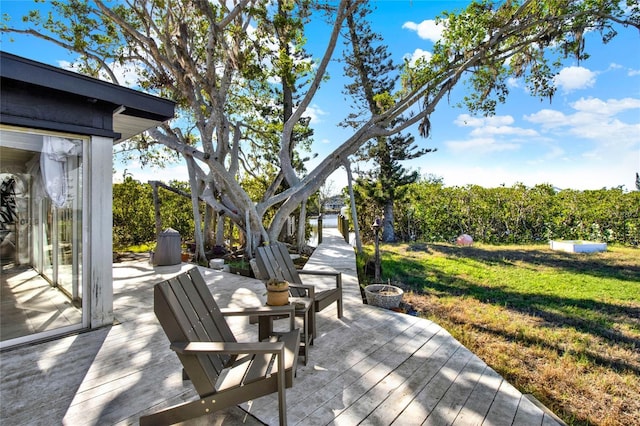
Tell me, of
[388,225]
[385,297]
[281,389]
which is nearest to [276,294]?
[281,389]

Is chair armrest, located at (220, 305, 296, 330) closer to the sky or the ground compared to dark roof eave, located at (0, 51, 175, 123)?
closer to the ground

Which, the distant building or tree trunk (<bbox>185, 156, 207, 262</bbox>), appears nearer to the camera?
tree trunk (<bbox>185, 156, 207, 262</bbox>)

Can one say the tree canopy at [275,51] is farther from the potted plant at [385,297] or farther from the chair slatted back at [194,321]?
the chair slatted back at [194,321]

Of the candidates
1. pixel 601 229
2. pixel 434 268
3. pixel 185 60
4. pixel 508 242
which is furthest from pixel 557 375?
pixel 601 229

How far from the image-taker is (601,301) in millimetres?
5203

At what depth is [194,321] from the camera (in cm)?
193

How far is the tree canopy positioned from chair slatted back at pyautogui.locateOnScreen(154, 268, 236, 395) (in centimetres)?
525

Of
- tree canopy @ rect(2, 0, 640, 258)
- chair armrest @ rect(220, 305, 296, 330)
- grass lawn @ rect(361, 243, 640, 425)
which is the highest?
tree canopy @ rect(2, 0, 640, 258)

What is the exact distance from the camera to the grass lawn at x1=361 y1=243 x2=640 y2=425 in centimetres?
269

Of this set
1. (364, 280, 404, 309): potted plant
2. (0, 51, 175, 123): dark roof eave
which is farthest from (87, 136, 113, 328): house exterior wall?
(364, 280, 404, 309): potted plant

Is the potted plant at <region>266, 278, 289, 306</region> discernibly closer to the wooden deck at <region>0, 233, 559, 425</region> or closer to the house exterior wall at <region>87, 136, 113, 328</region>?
the wooden deck at <region>0, 233, 559, 425</region>

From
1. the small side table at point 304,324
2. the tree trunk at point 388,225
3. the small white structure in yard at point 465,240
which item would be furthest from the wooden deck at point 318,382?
the tree trunk at point 388,225

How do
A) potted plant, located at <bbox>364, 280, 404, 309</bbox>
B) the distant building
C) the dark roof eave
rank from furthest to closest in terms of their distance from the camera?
1. the distant building
2. potted plant, located at <bbox>364, 280, 404, 309</bbox>
3. the dark roof eave

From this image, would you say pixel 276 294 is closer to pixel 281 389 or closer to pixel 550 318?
pixel 281 389
